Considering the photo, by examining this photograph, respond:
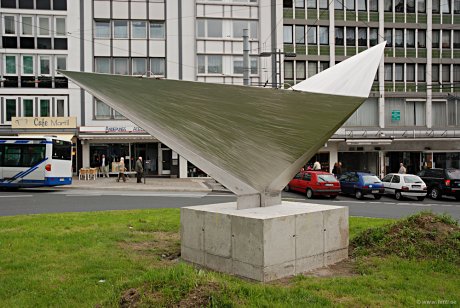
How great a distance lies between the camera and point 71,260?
8031 mm

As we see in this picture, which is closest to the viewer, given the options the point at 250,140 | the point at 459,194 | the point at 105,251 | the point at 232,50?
the point at 250,140

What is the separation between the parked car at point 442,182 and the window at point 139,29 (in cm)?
2341

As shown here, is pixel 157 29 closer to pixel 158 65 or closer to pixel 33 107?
pixel 158 65

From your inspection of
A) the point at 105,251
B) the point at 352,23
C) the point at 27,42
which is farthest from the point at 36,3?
the point at 105,251

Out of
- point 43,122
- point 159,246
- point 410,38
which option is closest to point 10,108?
point 43,122

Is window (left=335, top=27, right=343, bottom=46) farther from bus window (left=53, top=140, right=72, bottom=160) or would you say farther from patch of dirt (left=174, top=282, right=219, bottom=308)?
patch of dirt (left=174, top=282, right=219, bottom=308)

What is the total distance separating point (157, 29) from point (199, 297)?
3367cm

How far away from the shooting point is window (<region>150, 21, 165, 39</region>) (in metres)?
36.1

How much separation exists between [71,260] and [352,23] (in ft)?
119

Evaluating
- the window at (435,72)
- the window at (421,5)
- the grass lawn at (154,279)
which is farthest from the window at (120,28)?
the grass lawn at (154,279)

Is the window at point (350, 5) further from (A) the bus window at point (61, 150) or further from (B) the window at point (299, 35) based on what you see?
(A) the bus window at point (61, 150)

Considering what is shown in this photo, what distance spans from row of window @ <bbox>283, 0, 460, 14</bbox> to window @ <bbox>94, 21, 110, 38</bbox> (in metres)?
14.8

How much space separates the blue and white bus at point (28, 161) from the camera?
23.5 metres

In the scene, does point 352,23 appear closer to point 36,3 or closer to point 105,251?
point 36,3
